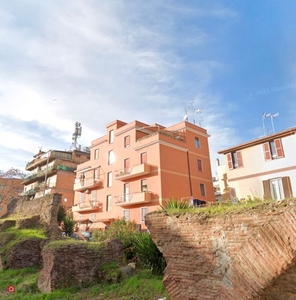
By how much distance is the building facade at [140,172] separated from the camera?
24953 millimetres

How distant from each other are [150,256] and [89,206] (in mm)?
22221

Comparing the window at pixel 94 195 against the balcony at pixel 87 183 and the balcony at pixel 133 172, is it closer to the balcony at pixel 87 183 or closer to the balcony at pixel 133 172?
the balcony at pixel 87 183

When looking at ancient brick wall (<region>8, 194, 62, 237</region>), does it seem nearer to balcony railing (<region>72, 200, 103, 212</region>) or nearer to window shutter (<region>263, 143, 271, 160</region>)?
balcony railing (<region>72, 200, 103, 212</region>)

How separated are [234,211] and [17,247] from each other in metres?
11.8

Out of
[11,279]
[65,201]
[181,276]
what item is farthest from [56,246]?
[65,201]

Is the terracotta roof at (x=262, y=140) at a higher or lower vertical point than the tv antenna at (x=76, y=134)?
lower

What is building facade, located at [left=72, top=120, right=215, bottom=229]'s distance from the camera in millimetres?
24953

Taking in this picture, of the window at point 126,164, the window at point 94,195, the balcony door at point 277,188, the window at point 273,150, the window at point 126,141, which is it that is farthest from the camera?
the window at point 94,195

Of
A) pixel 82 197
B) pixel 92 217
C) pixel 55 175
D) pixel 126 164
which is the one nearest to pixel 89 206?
pixel 92 217

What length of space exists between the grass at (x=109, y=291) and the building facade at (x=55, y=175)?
29.8 m

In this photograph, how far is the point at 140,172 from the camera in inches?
992

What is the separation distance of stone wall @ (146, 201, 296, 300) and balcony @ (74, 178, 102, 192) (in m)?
25.6

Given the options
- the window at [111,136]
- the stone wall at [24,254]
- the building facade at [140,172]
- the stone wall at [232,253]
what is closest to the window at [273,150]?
the building facade at [140,172]

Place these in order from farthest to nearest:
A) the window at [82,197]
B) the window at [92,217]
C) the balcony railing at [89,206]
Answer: the window at [82,197] < the window at [92,217] < the balcony railing at [89,206]
